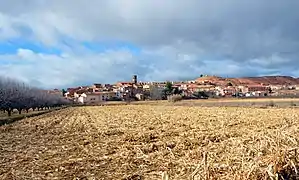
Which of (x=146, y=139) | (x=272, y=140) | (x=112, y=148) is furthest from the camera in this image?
(x=146, y=139)

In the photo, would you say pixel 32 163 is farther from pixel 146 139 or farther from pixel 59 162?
pixel 146 139

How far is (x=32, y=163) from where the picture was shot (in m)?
13.7

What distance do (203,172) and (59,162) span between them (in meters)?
7.74

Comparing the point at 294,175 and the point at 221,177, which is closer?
the point at 221,177

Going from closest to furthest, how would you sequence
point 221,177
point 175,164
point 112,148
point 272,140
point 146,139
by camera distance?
point 221,177 < point 272,140 < point 175,164 < point 112,148 < point 146,139

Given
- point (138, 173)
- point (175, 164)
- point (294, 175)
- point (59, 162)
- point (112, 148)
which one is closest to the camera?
point (294, 175)

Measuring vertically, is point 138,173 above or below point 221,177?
below

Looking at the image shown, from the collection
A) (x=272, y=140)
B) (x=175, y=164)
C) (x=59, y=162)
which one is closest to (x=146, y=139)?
(x=59, y=162)

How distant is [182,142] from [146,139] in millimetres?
2740

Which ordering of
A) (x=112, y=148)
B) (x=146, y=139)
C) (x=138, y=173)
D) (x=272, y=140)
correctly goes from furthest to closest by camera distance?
(x=146, y=139) → (x=112, y=148) → (x=138, y=173) → (x=272, y=140)

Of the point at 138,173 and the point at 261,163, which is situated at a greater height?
the point at 261,163

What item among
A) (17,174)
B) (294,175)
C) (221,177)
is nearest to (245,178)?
(221,177)

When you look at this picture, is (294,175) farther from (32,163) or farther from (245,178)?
(32,163)

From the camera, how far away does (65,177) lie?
10.9 meters
